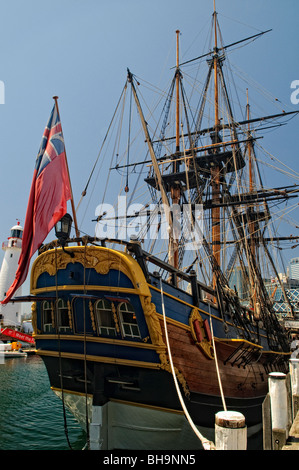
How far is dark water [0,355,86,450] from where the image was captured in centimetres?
1107

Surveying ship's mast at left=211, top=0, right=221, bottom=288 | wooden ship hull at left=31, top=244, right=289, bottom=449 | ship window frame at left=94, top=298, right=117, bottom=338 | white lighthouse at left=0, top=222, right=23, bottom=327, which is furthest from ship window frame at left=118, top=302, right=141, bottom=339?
white lighthouse at left=0, top=222, right=23, bottom=327

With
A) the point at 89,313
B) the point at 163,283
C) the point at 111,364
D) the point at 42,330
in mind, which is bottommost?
the point at 111,364

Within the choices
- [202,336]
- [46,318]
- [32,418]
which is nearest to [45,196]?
[46,318]

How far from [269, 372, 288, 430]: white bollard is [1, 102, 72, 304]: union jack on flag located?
5.84 m

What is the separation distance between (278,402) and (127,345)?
4179 millimetres

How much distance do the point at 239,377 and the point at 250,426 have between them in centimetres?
238

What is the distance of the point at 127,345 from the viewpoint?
816 cm

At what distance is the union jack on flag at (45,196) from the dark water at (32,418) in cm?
548

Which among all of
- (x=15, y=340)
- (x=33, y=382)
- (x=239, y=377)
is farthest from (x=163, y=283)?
(x=15, y=340)

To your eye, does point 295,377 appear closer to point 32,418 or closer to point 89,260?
point 89,260

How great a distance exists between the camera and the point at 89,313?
8.65 meters

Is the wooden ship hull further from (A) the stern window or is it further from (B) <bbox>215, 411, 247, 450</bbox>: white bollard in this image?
(B) <bbox>215, 411, 247, 450</bbox>: white bollard
